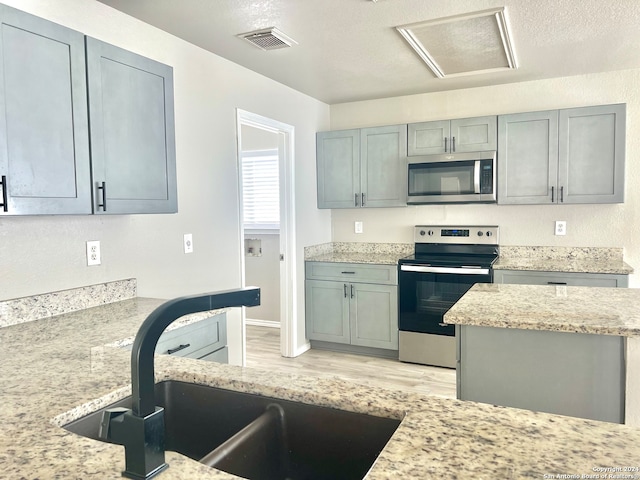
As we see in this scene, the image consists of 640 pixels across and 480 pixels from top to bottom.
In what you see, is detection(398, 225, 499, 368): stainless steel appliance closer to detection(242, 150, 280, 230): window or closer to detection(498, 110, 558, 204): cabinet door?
detection(498, 110, 558, 204): cabinet door

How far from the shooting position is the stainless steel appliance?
393cm

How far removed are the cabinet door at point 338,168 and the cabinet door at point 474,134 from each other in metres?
0.90

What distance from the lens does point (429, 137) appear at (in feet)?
14.2

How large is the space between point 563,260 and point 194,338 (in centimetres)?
317

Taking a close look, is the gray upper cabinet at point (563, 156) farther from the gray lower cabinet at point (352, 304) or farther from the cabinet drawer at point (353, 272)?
the gray lower cabinet at point (352, 304)

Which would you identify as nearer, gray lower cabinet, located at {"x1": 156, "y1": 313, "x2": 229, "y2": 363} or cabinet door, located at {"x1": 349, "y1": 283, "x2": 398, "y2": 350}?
gray lower cabinet, located at {"x1": 156, "y1": 313, "x2": 229, "y2": 363}

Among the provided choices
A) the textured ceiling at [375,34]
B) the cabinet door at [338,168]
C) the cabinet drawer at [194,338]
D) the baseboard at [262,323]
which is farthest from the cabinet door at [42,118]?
the baseboard at [262,323]

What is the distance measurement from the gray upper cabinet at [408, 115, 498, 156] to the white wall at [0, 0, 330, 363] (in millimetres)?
1123

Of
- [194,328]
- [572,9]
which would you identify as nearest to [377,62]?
[572,9]

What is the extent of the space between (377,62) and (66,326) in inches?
105

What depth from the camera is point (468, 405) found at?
102cm

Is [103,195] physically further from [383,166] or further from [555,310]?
[383,166]

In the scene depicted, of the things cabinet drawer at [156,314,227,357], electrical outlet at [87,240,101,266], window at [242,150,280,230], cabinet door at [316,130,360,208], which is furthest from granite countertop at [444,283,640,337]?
window at [242,150,280,230]

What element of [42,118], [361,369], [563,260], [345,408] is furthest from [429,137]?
[345,408]
